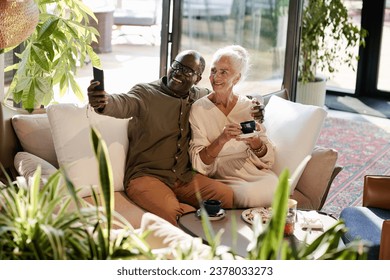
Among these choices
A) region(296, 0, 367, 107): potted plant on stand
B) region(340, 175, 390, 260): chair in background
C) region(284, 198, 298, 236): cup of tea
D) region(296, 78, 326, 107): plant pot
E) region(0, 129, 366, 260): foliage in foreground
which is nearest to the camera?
region(0, 129, 366, 260): foliage in foreground

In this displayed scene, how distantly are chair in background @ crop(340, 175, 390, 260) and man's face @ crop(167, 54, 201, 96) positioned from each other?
3.48 ft

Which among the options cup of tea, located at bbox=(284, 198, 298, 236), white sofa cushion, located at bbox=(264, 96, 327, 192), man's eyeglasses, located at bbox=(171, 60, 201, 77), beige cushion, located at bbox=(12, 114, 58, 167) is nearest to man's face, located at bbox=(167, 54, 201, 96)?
man's eyeglasses, located at bbox=(171, 60, 201, 77)

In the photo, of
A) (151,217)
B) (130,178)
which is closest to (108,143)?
(130,178)

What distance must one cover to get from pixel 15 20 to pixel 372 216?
204cm

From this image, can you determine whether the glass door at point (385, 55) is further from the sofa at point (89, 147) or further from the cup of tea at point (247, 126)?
the cup of tea at point (247, 126)

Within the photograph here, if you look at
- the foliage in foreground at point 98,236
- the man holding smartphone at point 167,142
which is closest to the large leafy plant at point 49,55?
the man holding smartphone at point 167,142

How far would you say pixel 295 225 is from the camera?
12.2 ft

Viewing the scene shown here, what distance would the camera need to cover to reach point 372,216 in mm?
4043

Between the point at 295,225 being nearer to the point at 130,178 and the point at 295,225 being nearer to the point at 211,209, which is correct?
the point at 211,209

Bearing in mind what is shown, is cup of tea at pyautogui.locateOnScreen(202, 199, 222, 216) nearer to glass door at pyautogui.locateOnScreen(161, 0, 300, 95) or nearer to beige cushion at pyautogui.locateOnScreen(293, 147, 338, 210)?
beige cushion at pyautogui.locateOnScreen(293, 147, 338, 210)

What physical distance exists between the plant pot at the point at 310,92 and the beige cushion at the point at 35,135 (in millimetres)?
3950

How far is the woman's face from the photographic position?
4195mm

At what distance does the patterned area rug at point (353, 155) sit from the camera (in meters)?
5.59

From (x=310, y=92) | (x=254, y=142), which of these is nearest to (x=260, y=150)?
(x=254, y=142)
